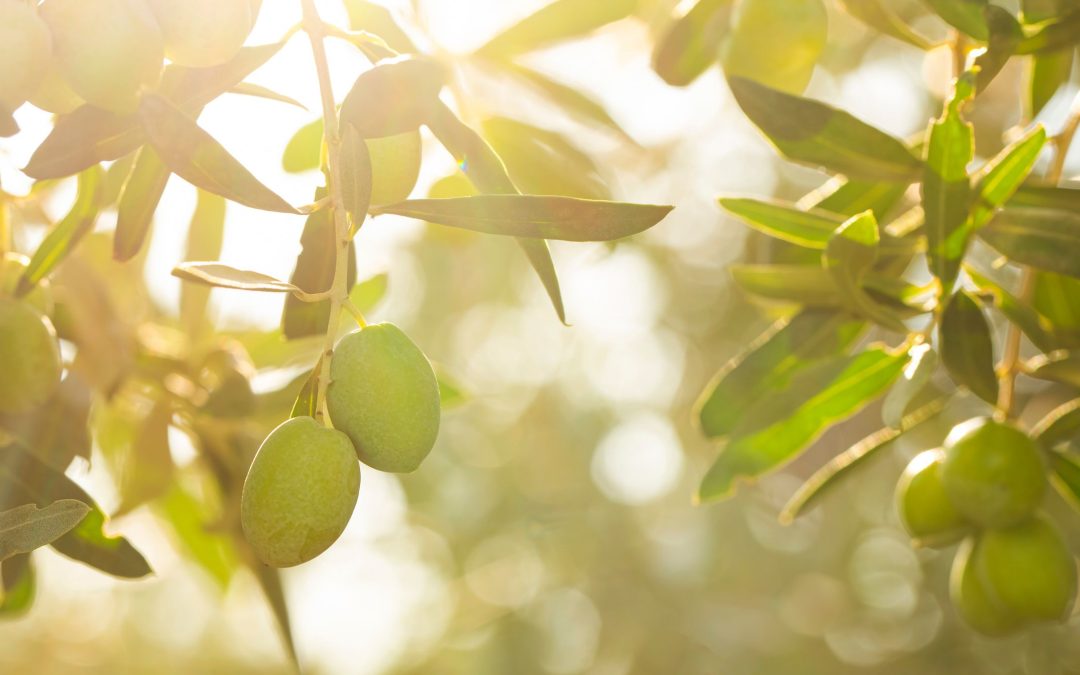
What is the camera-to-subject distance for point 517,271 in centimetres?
548

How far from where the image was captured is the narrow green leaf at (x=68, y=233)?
1.01 metres

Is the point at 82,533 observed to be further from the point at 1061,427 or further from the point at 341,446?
the point at 1061,427

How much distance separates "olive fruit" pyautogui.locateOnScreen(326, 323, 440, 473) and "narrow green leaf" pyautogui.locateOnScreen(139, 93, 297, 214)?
15cm

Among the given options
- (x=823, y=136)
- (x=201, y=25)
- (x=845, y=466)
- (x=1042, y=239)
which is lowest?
(x=845, y=466)

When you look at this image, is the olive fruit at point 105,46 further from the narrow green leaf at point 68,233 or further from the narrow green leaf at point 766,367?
the narrow green leaf at point 766,367

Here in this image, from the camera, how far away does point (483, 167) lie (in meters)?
0.88

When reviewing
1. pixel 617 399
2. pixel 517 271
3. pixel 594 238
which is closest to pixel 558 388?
pixel 617 399

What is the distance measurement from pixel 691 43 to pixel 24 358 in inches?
32.6

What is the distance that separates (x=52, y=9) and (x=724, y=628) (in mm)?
4311

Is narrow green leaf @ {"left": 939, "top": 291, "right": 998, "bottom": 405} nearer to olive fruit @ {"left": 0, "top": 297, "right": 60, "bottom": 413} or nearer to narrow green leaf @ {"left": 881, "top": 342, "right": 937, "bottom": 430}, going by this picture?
narrow green leaf @ {"left": 881, "top": 342, "right": 937, "bottom": 430}

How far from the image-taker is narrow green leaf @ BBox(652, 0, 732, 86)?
1189 mm

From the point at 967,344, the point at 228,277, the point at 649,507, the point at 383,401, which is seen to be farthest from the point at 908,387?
the point at 649,507

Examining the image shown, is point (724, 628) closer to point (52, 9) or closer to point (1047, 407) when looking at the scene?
point (1047, 407)

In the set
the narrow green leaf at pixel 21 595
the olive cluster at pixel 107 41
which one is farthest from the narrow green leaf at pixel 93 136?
the narrow green leaf at pixel 21 595
